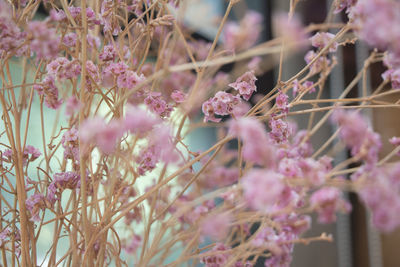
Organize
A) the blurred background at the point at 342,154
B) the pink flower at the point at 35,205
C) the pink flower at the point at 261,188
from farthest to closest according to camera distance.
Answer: the blurred background at the point at 342,154 → the pink flower at the point at 35,205 → the pink flower at the point at 261,188

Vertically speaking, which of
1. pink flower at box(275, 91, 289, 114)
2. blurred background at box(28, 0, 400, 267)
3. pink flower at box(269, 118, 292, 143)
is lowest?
pink flower at box(269, 118, 292, 143)

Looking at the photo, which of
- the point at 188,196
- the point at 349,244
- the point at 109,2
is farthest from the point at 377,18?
the point at 349,244

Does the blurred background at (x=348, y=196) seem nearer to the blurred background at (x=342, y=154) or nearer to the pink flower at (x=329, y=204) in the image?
the blurred background at (x=342, y=154)

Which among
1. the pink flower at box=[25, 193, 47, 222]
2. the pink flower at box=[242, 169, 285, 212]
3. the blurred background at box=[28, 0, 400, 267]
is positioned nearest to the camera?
the pink flower at box=[242, 169, 285, 212]

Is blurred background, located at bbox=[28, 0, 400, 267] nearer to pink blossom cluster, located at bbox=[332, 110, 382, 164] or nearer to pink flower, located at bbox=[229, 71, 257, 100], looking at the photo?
pink flower, located at bbox=[229, 71, 257, 100]

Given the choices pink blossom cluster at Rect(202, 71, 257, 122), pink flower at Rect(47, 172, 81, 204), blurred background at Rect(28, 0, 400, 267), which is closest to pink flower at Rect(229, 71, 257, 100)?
pink blossom cluster at Rect(202, 71, 257, 122)

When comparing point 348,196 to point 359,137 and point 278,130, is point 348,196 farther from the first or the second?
point 359,137

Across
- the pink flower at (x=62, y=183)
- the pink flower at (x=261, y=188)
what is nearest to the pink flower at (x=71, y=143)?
the pink flower at (x=62, y=183)

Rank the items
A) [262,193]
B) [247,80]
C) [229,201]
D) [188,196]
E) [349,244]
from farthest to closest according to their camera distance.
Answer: [349,244], [188,196], [247,80], [229,201], [262,193]

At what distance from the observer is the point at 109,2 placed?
1.64 ft

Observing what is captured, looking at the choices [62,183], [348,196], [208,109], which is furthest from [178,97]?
[348,196]

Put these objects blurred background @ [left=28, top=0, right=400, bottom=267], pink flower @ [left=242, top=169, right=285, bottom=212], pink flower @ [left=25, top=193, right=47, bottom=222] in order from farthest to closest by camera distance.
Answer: blurred background @ [left=28, top=0, right=400, bottom=267] → pink flower @ [left=25, top=193, right=47, bottom=222] → pink flower @ [left=242, top=169, right=285, bottom=212]

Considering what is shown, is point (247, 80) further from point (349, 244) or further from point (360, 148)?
point (349, 244)

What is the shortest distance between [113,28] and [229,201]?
0.84ft
